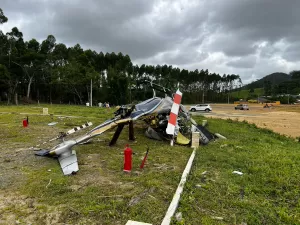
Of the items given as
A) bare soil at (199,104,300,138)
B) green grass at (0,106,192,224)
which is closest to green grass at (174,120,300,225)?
green grass at (0,106,192,224)

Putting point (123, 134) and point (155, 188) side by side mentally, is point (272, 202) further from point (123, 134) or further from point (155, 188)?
point (123, 134)

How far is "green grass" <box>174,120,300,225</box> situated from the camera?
2943 millimetres

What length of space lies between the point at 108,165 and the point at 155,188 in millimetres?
1633

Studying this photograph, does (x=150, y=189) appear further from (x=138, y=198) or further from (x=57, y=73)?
(x=57, y=73)

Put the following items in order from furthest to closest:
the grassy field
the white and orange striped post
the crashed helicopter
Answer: the crashed helicopter, the white and orange striped post, the grassy field

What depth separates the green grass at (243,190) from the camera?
2.94 m

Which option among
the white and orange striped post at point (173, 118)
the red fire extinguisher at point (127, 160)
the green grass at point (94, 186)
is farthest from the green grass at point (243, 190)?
the red fire extinguisher at point (127, 160)

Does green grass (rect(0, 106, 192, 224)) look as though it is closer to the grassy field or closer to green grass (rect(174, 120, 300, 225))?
the grassy field

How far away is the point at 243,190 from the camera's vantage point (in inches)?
147

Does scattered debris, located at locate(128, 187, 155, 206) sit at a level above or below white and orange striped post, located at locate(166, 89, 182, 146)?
below

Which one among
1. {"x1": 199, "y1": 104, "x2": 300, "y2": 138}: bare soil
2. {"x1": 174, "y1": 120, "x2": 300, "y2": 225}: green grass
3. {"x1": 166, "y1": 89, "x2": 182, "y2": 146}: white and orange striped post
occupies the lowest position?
{"x1": 199, "y1": 104, "x2": 300, "y2": 138}: bare soil

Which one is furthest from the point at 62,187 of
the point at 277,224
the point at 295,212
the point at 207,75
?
the point at 207,75

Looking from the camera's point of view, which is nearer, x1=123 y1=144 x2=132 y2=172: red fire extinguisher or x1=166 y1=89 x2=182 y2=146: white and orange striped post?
x1=123 y1=144 x2=132 y2=172: red fire extinguisher

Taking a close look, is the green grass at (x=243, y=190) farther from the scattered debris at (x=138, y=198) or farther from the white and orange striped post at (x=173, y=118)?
the white and orange striped post at (x=173, y=118)
